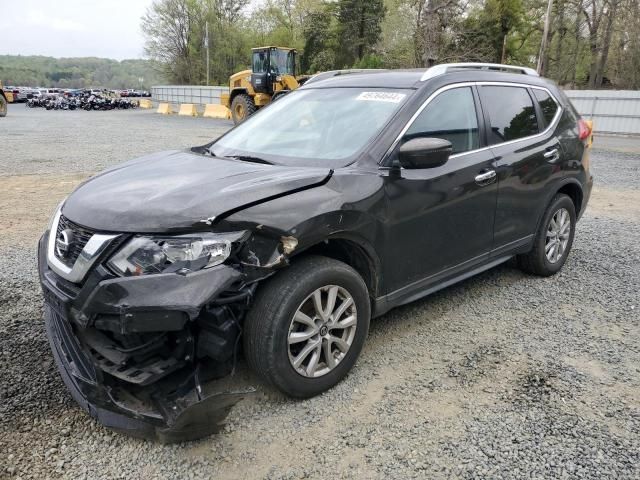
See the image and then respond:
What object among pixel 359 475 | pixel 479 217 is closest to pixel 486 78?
pixel 479 217

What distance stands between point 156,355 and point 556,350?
8.44 feet

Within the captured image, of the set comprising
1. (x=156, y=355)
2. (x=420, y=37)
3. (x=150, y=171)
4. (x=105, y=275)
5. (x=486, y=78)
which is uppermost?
(x=420, y=37)

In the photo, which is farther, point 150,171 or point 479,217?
point 479,217

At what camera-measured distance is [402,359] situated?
3289 mm

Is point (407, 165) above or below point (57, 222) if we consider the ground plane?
above

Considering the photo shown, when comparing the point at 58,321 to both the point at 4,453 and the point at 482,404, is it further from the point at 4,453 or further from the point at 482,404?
the point at 482,404

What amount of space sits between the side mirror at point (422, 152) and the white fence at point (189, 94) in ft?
118

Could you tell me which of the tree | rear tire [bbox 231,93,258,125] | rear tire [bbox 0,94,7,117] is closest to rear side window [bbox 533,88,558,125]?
rear tire [bbox 231,93,258,125]

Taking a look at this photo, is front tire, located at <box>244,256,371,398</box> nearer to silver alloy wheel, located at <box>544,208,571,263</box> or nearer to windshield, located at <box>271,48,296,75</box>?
silver alloy wheel, located at <box>544,208,571,263</box>

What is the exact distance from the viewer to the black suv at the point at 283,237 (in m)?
2.32

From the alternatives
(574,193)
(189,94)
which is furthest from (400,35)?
(574,193)

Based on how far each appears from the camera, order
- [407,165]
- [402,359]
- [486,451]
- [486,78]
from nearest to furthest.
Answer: [486,451]
[407,165]
[402,359]
[486,78]

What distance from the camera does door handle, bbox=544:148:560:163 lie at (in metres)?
4.24

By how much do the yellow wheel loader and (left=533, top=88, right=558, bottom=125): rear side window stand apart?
59.1 feet
